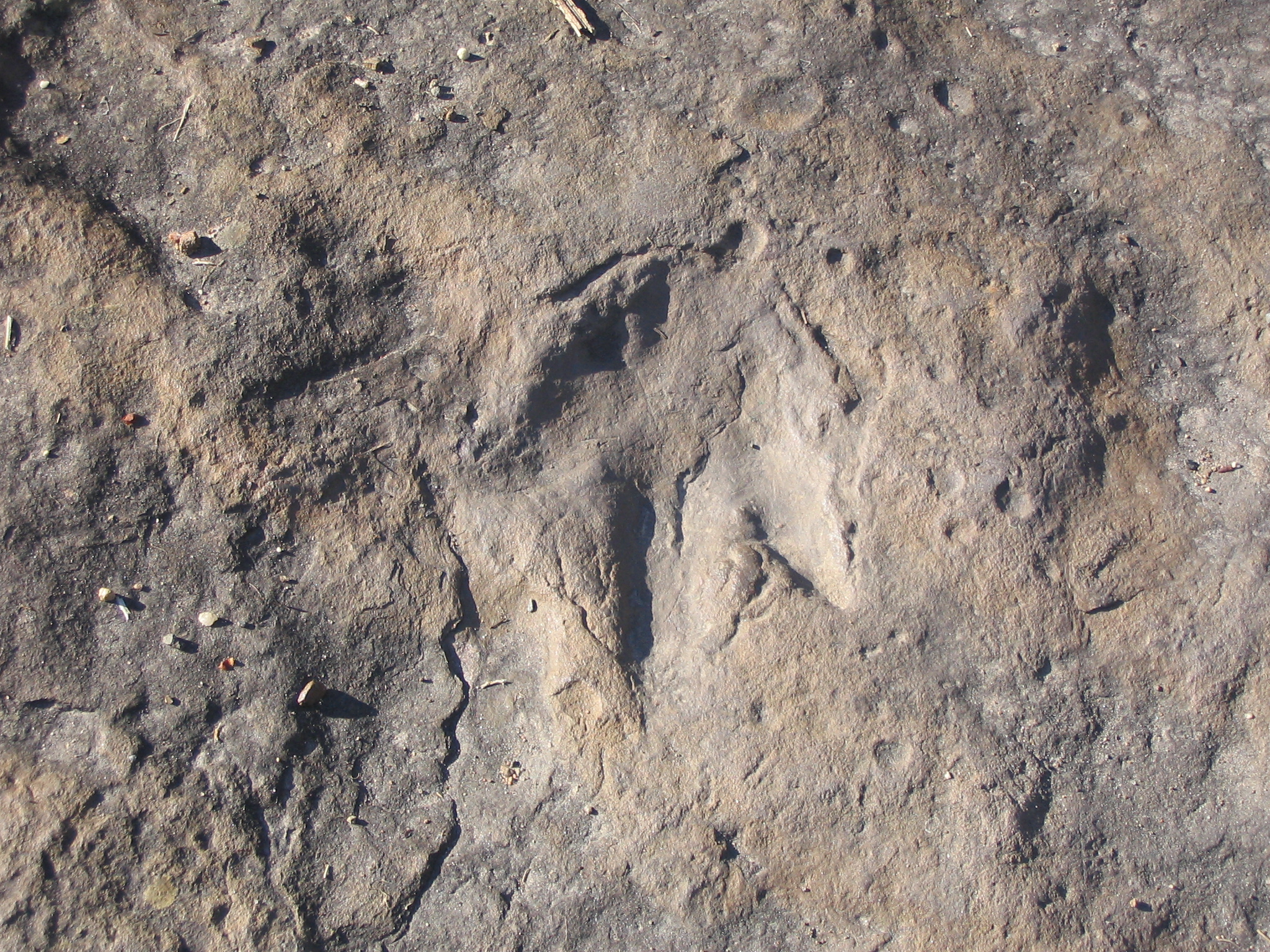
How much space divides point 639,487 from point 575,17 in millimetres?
1016

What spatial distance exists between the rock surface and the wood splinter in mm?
77

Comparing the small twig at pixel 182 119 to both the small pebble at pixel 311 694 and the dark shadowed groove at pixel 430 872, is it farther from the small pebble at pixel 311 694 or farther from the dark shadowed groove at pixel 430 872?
the dark shadowed groove at pixel 430 872

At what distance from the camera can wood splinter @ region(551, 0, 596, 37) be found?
1954 millimetres

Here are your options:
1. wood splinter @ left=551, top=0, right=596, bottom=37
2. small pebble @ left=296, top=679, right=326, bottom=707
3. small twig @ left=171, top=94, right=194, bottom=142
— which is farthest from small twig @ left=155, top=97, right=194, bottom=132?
small pebble @ left=296, top=679, right=326, bottom=707

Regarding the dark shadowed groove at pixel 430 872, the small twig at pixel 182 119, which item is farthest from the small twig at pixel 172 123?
the dark shadowed groove at pixel 430 872

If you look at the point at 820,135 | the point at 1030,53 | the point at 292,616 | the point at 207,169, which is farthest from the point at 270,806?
the point at 1030,53

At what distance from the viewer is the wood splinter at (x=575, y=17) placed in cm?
195

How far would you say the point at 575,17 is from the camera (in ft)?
6.45

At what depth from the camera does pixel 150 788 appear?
1685 millimetres

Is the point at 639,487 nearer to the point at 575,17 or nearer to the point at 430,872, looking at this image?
the point at 430,872

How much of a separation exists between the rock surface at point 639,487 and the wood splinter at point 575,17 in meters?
0.08

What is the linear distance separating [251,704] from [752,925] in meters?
0.99

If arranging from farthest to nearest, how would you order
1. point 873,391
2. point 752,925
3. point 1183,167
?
point 1183,167, point 873,391, point 752,925

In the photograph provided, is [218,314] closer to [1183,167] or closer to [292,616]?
[292,616]
